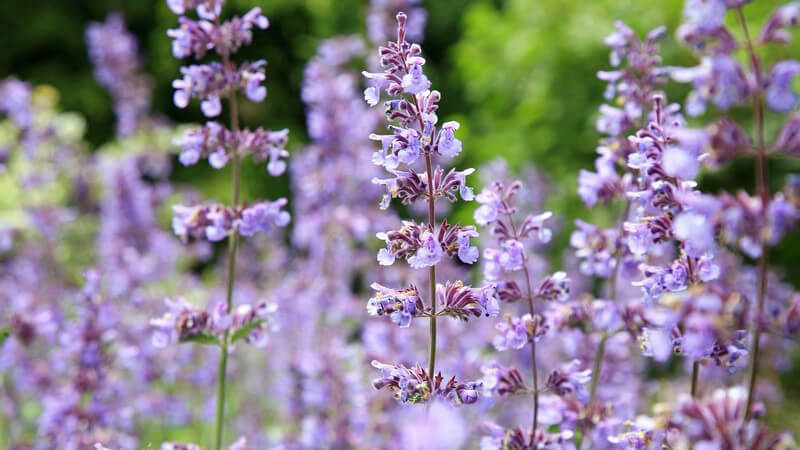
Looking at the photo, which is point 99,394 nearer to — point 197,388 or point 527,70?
point 197,388

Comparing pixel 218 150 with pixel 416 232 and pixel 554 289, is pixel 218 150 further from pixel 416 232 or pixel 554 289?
pixel 554 289

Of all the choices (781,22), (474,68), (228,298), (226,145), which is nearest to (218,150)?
(226,145)

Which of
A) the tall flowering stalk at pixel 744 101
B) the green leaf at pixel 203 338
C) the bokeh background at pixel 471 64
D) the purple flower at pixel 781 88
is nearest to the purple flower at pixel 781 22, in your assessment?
the tall flowering stalk at pixel 744 101

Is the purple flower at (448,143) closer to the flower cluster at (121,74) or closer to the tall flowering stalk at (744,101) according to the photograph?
the tall flowering stalk at (744,101)

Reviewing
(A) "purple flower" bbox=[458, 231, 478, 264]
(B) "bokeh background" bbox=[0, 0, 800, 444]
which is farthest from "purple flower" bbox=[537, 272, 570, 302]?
(B) "bokeh background" bbox=[0, 0, 800, 444]

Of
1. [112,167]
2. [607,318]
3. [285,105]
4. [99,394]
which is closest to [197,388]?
[99,394]
